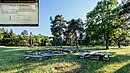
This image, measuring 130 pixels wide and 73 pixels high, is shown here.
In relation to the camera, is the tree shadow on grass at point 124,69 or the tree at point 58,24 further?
the tree at point 58,24

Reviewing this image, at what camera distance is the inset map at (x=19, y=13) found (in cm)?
835

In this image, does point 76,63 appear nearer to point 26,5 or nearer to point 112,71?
point 112,71

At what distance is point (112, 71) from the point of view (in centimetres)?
1162

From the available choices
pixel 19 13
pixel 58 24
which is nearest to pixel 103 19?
pixel 58 24

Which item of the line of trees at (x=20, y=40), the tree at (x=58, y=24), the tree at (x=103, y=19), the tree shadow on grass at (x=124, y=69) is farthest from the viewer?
the line of trees at (x=20, y=40)

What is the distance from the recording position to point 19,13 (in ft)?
27.8

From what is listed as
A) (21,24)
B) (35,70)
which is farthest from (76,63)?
(21,24)

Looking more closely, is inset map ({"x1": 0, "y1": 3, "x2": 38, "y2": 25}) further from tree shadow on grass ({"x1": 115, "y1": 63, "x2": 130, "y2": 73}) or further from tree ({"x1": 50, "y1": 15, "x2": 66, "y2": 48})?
tree ({"x1": 50, "y1": 15, "x2": 66, "y2": 48})

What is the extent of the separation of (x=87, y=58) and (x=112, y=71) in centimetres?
307

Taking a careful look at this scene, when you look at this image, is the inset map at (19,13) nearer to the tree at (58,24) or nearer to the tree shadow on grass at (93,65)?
the tree shadow on grass at (93,65)

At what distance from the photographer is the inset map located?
27.4 ft

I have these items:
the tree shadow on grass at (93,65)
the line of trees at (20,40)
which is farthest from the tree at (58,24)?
the tree shadow on grass at (93,65)

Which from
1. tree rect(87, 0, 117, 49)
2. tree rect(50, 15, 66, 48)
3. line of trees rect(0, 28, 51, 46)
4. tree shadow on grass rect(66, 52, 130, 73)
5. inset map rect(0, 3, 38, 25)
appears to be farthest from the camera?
line of trees rect(0, 28, 51, 46)

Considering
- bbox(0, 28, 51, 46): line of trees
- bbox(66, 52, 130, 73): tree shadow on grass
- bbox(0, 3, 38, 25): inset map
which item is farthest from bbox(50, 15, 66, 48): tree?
bbox(0, 3, 38, 25): inset map
